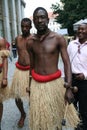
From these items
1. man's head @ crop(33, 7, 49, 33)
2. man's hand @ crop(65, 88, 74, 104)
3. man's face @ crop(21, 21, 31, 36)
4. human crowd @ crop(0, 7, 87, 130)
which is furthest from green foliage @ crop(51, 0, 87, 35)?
man's hand @ crop(65, 88, 74, 104)

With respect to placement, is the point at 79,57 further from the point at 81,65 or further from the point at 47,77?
the point at 47,77

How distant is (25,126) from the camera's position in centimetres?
531

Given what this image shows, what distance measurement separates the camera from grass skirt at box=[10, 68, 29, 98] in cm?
533

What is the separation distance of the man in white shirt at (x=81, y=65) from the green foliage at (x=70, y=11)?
30.5 m

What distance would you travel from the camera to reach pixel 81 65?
4.19 meters

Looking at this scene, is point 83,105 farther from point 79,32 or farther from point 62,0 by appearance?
point 62,0

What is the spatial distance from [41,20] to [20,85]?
6.97 ft

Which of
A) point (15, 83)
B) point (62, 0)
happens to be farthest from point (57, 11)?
point (15, 83)

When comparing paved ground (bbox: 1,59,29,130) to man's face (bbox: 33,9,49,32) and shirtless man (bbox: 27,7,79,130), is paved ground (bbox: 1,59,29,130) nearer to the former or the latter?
shirtless man (bbox: 27,7,79,130)

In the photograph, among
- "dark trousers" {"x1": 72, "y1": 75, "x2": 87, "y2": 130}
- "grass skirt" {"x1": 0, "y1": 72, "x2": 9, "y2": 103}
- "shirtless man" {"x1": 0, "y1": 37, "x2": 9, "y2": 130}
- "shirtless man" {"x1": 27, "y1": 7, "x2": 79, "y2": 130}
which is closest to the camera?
"shirtless man" {"x1": 27, "y1": 7, "x2": 79, "y2": 130}

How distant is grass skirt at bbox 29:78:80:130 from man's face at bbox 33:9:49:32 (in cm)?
65

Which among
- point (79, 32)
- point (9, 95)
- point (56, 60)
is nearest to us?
point (56, 60)

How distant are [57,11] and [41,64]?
3577 centimetres

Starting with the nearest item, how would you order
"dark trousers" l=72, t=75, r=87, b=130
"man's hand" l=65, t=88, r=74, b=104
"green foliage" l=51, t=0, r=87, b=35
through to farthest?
"man's hand" l=65, t=88, r=74, b=104
"dark trousers" l=72, t=75, r=87, b=130
"green foliage" l=51, t=0, r=87, b=35
